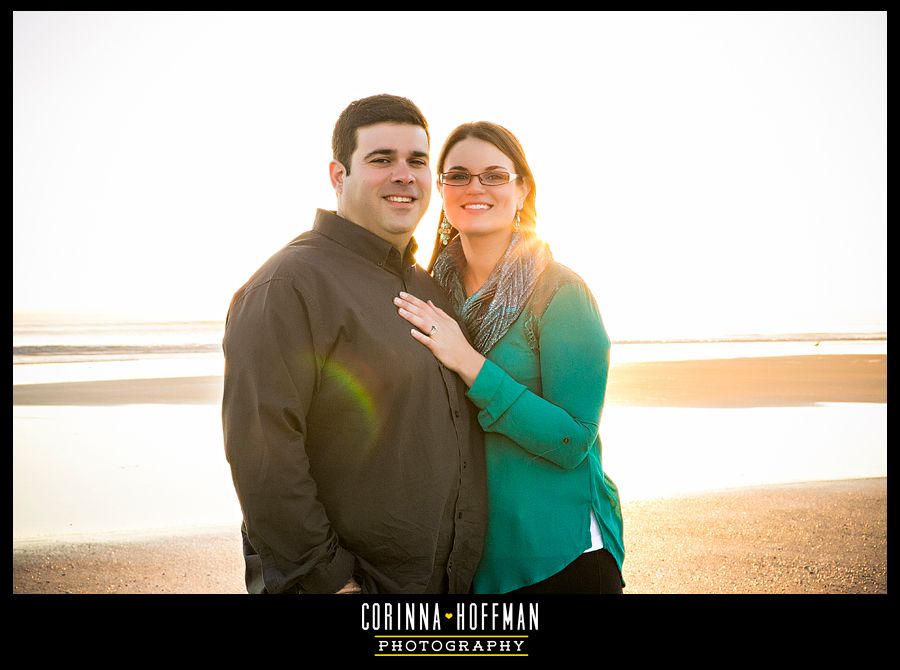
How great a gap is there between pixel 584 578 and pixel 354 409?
1.12m

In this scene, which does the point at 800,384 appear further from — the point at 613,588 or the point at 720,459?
the point at 613,588

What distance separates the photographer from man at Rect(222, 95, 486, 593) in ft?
7.71

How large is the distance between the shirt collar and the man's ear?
4.8 inches

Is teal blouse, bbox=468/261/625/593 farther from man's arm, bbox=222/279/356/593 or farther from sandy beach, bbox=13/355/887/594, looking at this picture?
sandy beach, bbox=13/355/887/594

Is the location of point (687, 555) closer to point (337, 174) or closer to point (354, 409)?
point (354, 409)

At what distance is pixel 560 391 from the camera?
2768 mm

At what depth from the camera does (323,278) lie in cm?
249

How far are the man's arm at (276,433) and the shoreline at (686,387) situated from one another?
9.18m

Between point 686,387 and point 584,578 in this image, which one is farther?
point 686,387

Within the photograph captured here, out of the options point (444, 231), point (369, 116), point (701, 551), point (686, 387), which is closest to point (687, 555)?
point (701, 551)

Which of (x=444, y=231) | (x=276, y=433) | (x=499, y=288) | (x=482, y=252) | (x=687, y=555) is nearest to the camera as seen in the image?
(x=276, y=433)

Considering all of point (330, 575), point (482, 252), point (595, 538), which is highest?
point (482, 252)

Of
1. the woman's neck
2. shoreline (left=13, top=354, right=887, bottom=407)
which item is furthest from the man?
shoreline (left=13, top=354, right=887, bottom=407)
